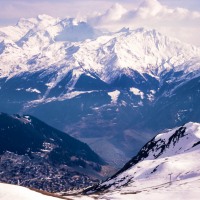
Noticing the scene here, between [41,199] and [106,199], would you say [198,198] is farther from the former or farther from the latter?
[41,199]

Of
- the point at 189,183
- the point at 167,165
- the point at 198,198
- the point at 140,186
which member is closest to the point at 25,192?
the point at 198,198

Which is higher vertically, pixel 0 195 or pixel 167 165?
pixel 167 165

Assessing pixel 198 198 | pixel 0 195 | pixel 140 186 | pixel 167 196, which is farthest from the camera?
pixel 140 186

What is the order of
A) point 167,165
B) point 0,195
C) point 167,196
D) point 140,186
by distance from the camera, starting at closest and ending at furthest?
point 0,195 → point 167,196 → point 140,186 → point 167,165

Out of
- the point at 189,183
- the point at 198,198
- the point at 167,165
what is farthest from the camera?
the point at 167,165

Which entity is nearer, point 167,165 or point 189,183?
point 189,183

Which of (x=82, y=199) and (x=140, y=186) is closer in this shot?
(x=82, y=199)

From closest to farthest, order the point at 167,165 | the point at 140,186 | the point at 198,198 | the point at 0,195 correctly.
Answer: the point at 0,195, the point at 198,198, the point at 140,186, the point at 167,165

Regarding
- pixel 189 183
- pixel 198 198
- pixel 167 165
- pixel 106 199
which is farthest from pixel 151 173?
pixel 198 198

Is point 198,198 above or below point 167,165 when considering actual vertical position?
below
